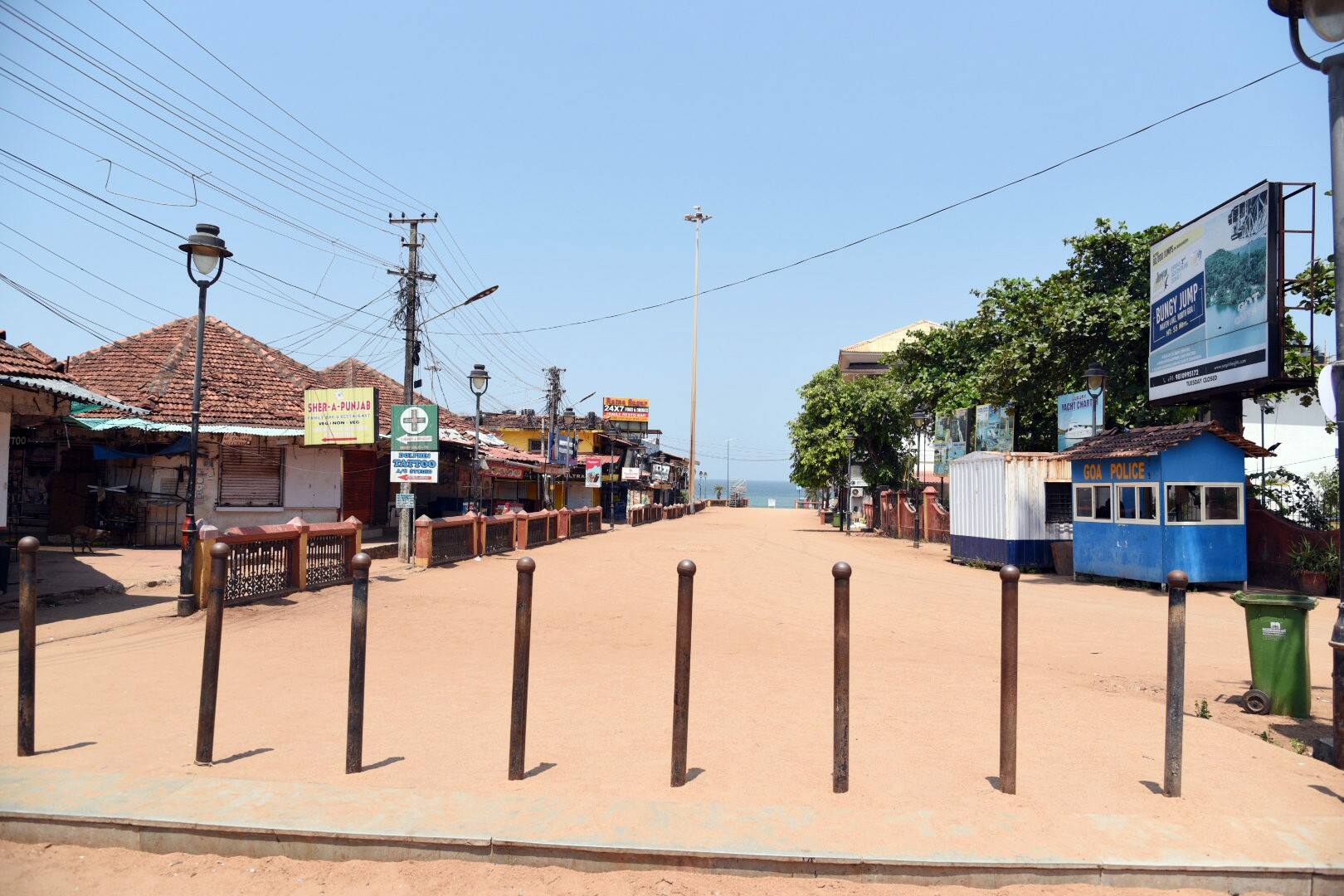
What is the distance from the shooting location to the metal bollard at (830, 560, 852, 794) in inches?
189

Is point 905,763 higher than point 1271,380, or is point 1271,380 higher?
point 1271,380

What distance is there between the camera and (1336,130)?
5.65 meters

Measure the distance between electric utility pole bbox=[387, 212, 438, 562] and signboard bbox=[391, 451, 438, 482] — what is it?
16.4 inches

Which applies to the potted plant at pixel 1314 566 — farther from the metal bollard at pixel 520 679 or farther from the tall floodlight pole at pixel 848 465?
the tall floodlight pole at pixel 848 465

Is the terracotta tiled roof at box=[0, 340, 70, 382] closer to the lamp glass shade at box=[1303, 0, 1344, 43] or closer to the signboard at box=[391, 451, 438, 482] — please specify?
the signboard at box=[391, 451, 438, 482]

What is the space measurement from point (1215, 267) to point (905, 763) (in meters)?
15.6

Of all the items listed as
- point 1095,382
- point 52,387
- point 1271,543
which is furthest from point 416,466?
point 1271,543

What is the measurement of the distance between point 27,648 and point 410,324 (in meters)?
16.0

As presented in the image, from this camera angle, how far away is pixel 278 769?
5164 mm

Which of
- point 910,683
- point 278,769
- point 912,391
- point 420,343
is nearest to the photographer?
point 278,769

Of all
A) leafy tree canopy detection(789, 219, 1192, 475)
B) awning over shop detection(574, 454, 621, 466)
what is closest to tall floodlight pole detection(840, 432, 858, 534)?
leafy tree canopy detection(789, 219, 1192, 475)

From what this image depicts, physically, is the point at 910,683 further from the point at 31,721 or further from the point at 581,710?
the point at 31,721

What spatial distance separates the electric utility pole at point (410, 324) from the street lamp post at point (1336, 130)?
1632 cm

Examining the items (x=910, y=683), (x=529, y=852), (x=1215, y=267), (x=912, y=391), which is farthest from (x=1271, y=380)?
(x=912, y=391)
